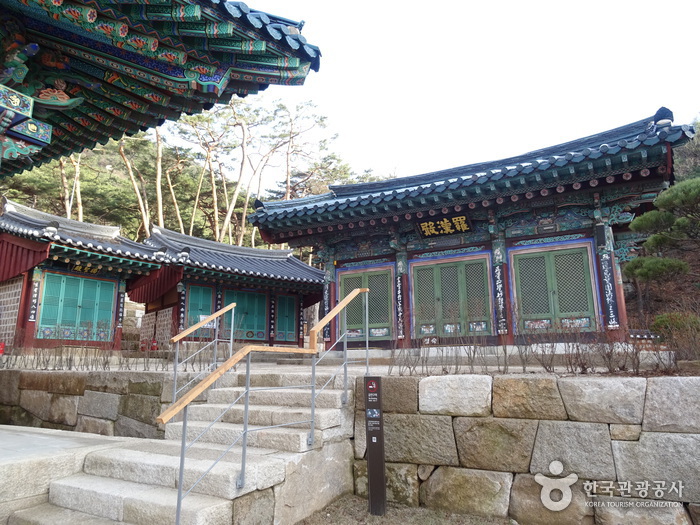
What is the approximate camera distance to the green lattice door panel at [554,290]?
28.6 ft

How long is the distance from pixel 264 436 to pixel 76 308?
1222 cm

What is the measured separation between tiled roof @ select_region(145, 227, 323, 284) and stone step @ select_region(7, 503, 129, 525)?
1162cm

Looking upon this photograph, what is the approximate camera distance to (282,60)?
14.0 ft

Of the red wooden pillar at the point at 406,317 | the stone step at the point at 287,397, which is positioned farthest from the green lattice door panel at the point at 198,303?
the stone step at the point at 287,397

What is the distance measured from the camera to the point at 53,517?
3598 mm

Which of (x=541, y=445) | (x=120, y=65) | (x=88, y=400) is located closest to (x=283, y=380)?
(x=541, y=445)

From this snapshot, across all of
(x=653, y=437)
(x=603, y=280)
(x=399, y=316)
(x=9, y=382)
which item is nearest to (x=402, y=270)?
(x=399, y=316)

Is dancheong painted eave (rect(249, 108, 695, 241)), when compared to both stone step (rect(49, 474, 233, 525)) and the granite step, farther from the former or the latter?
stone step (rect(49, 474, 233, 525))

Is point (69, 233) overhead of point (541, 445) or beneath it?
overhead

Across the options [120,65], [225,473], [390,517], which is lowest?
[390,517]

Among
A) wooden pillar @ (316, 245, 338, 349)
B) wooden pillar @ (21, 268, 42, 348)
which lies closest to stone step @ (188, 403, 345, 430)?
wooden pillar @ (316, 245, 338, 349)

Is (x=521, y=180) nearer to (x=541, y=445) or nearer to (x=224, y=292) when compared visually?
(x=541, y=445)

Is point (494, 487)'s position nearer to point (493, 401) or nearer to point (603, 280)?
point (493, 401)

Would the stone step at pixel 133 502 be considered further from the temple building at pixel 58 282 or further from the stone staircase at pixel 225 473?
the temple building at pixel 58 282
